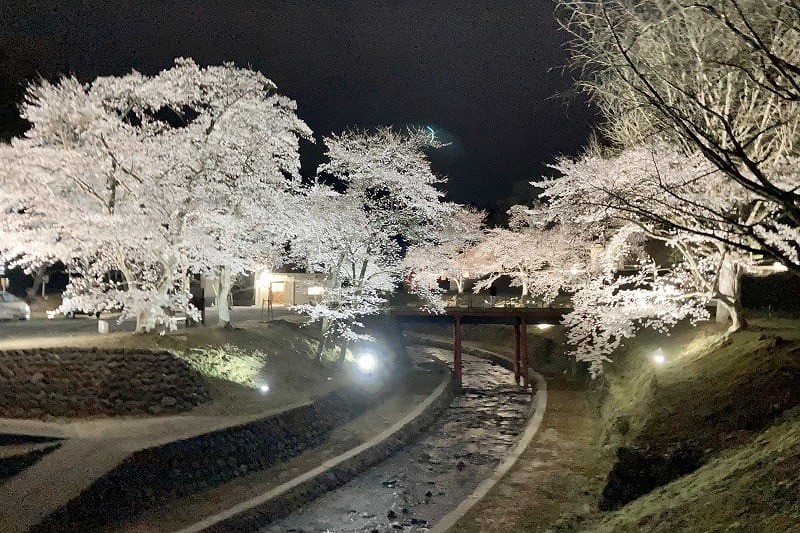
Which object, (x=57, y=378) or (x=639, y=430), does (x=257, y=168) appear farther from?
(x=639, y=430)

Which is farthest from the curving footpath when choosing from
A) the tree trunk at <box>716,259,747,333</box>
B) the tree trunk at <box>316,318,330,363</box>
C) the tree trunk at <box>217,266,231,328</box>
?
the tree trunk at <box>217,266,231,328</box>

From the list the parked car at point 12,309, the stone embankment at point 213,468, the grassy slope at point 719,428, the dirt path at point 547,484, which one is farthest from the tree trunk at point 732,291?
the parked car at point 12,309

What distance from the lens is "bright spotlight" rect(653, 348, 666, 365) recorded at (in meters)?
16.7

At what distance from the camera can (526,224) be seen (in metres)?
38.9

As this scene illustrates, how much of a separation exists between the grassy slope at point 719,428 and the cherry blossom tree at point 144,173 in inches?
491

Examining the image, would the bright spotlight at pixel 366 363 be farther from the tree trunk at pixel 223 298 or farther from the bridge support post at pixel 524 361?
the bridge support post at pixel 524 361

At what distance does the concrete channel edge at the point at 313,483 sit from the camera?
1085cm

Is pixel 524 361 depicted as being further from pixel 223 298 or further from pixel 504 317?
pixel 223 298

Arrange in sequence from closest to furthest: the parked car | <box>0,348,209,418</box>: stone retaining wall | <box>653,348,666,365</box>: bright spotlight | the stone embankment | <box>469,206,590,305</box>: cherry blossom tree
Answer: the stone embankment → <box>0,348,209,418</box>: stone retaining wall → <box>653,348,666,365</box>: bright spotlight → the parked car → <box>469,206,590,305</box>: cherry blossom tree

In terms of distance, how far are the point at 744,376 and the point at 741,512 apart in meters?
6.82

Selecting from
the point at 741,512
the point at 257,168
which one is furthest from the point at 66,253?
the point at 741,512

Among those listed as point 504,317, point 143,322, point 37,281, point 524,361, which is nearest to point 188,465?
point 143,322

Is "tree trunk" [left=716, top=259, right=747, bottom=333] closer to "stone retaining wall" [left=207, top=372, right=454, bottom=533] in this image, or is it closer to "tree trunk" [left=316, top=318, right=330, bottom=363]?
"stone retaining wall" [left=207, top=372, right=454, bottom=533]

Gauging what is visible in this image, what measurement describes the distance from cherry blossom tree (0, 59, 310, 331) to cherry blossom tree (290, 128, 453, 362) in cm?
322
